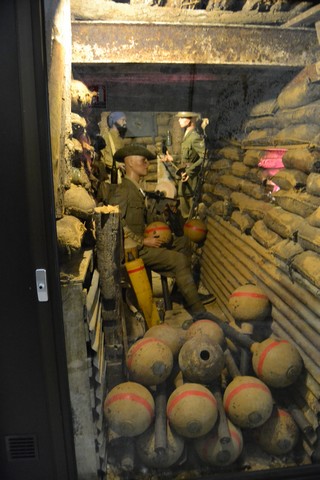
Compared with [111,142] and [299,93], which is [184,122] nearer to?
[111,142]

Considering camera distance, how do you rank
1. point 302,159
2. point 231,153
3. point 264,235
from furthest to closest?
point 231,153 < point 264,235 < point 302,159

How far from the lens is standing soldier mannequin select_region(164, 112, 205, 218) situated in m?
3.45

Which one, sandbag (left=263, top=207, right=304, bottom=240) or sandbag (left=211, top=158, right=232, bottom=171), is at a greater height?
sandbag (left=211, top=158, right=232, bottom=171)

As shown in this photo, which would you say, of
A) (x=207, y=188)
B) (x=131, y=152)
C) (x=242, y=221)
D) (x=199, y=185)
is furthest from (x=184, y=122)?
(x=242, y=221)

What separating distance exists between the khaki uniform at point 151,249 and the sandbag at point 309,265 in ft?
3.94

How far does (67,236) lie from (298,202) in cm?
244

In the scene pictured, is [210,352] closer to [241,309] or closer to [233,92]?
[241,309]

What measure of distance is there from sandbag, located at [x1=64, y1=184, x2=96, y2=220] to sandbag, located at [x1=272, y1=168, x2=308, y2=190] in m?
2.12

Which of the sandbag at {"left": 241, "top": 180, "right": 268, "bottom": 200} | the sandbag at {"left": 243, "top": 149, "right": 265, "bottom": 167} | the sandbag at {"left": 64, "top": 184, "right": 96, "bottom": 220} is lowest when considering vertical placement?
the sandbag at {"left": 241, "top": 180, "right": 268, "bottom": 200}

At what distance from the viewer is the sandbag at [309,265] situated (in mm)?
3156

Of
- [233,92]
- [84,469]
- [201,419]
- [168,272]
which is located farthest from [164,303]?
[233,92]

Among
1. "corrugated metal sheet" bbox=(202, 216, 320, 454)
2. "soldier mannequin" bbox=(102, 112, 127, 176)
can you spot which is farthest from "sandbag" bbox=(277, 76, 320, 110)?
"soldier mannequin" bbox=(102, 112, 127, 176)

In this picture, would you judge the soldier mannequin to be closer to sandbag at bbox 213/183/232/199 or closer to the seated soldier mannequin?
the seated soldier mannequin

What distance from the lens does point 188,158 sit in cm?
379
